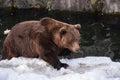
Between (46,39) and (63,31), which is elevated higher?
(63,31)

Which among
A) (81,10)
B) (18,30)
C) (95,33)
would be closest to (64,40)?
(18,30)

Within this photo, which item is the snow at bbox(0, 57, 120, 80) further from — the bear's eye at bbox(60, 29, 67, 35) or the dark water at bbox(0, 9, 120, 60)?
the dark water at bbox(0, 9, 120, 60)

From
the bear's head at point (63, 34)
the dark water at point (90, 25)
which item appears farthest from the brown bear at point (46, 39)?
the dark water at point (90, 25)

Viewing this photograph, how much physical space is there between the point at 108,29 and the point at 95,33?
0.51 meters

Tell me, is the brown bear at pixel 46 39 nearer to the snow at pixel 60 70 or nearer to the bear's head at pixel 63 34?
the bear's head at pixel 63 34

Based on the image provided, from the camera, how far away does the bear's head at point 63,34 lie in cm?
766

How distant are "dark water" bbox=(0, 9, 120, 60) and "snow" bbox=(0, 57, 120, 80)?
3075 mm

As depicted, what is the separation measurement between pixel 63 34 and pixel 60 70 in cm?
61

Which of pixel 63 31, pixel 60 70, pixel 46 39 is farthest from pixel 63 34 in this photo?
pixel 60 70

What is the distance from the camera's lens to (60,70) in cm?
762

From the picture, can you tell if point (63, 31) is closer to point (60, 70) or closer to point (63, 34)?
point (63, 34)

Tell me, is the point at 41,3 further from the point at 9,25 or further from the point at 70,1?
the point at 9,25

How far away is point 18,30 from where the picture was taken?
8.47 m

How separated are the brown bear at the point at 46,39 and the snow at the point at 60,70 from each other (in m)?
0.18
